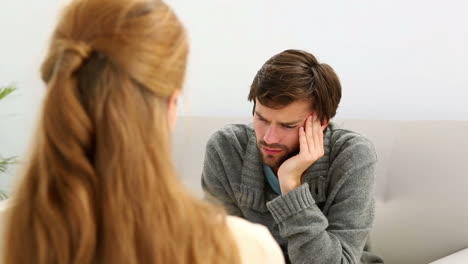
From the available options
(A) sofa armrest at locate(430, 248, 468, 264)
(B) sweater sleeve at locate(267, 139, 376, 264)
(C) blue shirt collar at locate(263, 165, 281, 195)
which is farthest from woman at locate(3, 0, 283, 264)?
(A) sofa armrest at locate(430, 248, 468, 264)

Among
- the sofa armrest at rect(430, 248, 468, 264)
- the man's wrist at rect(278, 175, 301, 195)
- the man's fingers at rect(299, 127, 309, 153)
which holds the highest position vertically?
the man's fingers at rect(299, 127, 309, 153)

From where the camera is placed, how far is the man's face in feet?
5.62

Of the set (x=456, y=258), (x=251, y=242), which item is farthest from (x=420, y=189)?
(x=251, y=242)

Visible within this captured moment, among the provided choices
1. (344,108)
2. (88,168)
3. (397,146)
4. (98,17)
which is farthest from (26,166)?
(344,108)

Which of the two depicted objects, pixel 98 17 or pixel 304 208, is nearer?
pixel 98 17

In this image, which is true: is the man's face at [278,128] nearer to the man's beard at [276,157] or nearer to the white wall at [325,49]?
the man's beard at [276,157]

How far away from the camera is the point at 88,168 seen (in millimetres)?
738

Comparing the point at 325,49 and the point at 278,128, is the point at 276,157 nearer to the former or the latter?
the point at 278,128

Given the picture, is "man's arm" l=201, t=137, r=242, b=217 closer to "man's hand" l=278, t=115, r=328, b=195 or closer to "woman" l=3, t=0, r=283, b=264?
"man's hand" l=278, t=115, r=328, b=195

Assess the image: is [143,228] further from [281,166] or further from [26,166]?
[281,166]

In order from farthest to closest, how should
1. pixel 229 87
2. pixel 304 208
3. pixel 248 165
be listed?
pixel 229 87, pixel 248 165, pixel 304 208

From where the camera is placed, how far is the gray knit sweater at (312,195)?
1.61 m

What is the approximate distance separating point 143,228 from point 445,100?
71.3 inches

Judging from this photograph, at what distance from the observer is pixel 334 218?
172 centimetres
